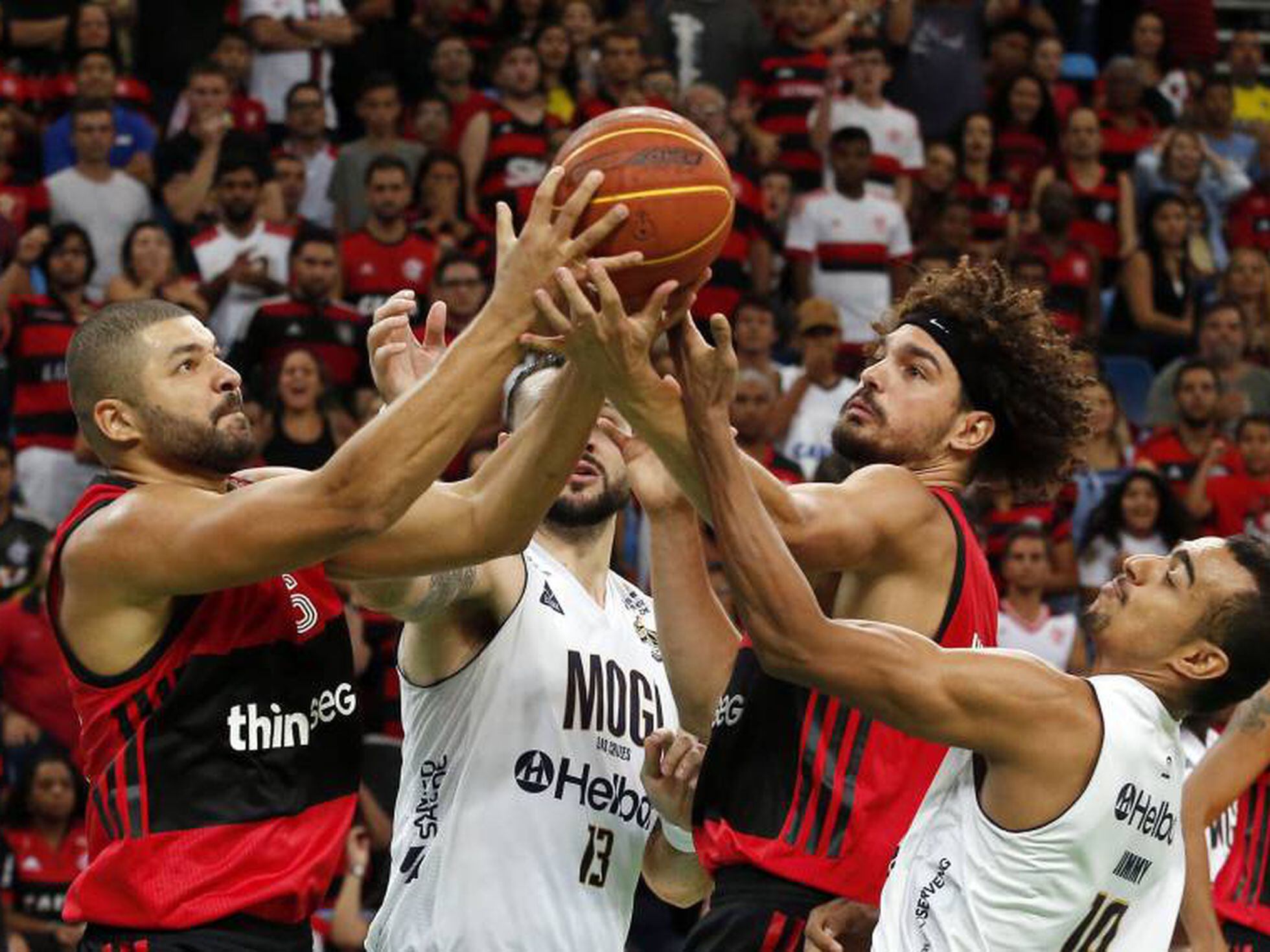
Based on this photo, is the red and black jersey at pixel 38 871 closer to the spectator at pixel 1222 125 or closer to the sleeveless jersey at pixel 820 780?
the sleeveless jersey at pixel 820 780

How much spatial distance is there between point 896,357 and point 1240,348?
29.0 ft

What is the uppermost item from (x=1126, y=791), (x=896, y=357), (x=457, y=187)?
(x=896, y=357)

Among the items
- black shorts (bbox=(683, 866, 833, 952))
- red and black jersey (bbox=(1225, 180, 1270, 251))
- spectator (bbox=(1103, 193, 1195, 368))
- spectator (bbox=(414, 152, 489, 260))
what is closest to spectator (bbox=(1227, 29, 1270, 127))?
red and black jersey (bbox=(1225, 180, 1270, 251))

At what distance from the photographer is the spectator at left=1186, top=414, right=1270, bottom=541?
11797mm

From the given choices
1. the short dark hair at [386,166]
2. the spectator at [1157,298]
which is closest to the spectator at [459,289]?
the short dark hair at [386,166]

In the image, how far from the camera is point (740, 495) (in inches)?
166

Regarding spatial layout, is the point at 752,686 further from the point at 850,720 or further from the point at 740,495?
the point at 740,495

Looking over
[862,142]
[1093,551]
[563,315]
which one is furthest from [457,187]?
[563,315]

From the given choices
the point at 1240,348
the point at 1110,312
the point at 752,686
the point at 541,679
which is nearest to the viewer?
the point at 752,686

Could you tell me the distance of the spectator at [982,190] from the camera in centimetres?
1447

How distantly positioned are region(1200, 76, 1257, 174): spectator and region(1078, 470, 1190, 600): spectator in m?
5.25

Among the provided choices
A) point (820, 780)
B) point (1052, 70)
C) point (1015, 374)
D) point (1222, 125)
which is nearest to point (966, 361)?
point (1015, 374)

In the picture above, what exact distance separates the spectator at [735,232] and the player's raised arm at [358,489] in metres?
7.74

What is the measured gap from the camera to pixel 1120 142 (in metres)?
15.3
